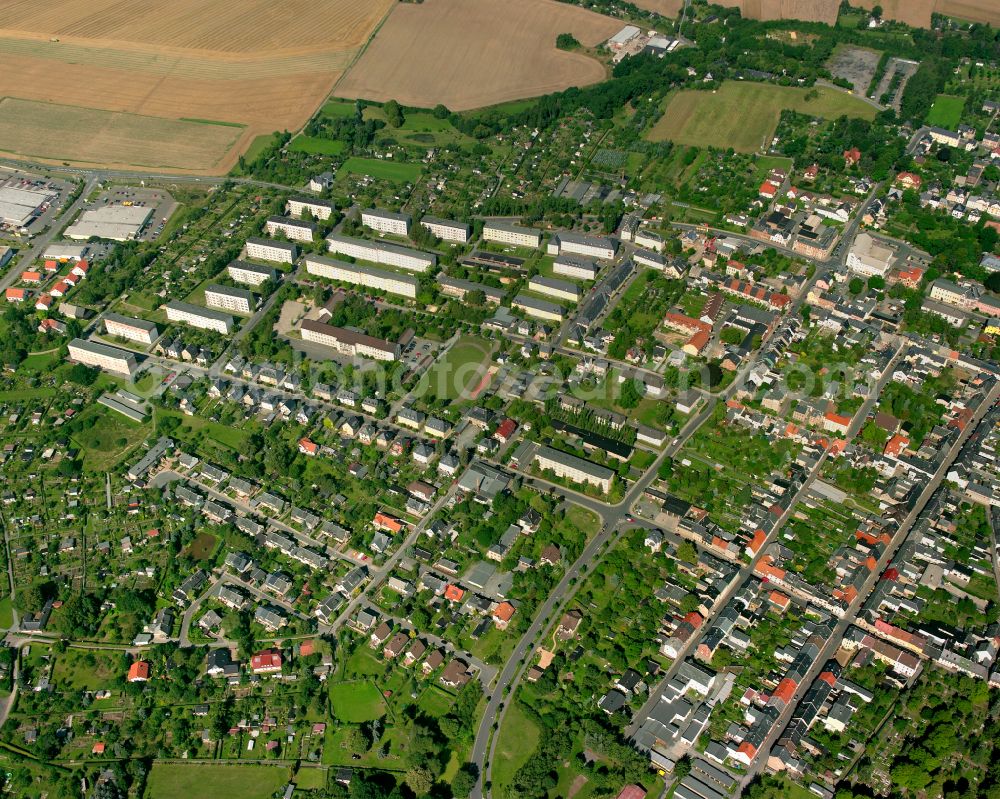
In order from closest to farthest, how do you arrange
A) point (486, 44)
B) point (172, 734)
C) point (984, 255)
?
point (172, 734) → point (984, 255) → point (486, 44)

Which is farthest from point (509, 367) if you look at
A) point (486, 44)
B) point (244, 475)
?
point (486, 44)

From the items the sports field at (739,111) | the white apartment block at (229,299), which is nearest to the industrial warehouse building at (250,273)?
the white apartment block at (229,299)

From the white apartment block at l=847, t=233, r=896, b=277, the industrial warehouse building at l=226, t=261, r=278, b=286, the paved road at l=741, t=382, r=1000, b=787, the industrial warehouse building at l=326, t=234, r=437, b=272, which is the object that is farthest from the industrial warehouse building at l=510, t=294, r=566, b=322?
the paved road at l=741, t=382, r=1000, b=787

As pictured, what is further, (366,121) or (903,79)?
(903,79)

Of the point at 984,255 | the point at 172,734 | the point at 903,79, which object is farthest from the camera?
the point at 903,79

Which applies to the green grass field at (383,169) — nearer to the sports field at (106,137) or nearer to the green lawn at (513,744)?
the sports field at (106,137)

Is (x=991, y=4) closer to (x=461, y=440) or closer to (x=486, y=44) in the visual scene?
(x=486, y=44)

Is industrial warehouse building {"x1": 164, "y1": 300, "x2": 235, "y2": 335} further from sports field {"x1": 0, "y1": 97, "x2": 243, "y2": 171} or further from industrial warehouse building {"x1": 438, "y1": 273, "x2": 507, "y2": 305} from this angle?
sports field {"x1": 0, "y1": 97, "x2": 243, "y2": 171}

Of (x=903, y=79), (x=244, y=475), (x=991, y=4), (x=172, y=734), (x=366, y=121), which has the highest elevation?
(x=991, y=4)
